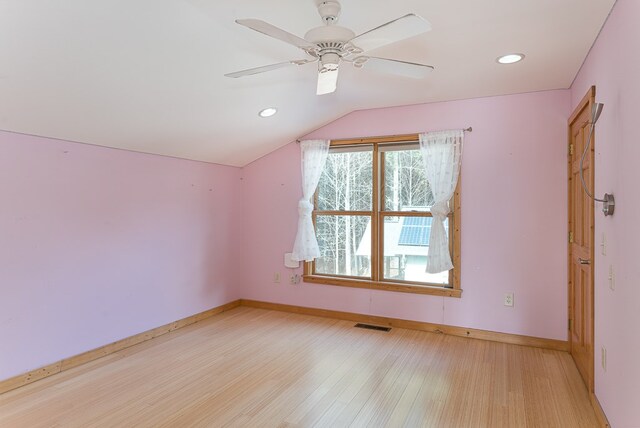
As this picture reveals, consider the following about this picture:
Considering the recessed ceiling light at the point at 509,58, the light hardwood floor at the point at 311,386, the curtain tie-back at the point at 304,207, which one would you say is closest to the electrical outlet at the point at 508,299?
the light hardwood floor at the point at 311,386

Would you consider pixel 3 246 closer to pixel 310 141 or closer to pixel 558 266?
pixel 310 141

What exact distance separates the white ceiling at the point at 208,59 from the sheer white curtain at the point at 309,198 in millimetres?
775

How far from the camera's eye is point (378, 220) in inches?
167

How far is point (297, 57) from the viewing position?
273 centimetres

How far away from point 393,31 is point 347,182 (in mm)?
2769

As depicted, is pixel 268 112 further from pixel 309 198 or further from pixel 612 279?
pixel 612 279

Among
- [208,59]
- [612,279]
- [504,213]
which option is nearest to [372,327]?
[504,213]

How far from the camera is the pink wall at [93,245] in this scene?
2.71 m

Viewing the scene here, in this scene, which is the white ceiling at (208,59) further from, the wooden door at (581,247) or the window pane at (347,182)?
the window pane at (347,182)

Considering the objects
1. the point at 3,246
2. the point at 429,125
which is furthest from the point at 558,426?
the point at 3,246

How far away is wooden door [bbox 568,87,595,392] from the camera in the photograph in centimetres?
254

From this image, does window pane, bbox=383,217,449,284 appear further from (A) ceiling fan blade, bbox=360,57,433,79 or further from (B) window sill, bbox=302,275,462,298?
(A) ceiling fan blade, bbox=360,57,433,79

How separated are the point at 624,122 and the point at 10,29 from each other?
120 inches

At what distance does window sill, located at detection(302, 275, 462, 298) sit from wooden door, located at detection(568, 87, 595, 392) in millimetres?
984
